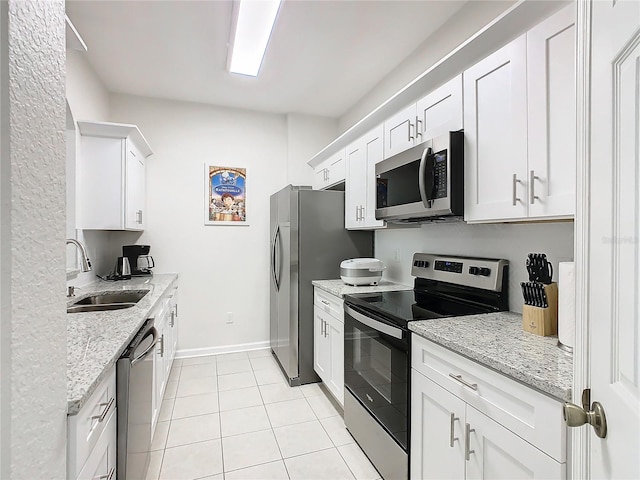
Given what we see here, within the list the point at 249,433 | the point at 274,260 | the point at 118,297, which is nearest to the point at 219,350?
the point at 274,260

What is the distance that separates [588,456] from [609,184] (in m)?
0.54

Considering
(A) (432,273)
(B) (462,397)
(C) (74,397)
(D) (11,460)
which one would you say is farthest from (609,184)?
(A) (432,273)

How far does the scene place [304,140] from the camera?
4.11 m

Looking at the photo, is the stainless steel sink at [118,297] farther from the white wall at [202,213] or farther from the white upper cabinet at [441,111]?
the white upper cabinet at [441,111]

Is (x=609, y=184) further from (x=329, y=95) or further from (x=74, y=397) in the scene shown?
(x=329, y=95)

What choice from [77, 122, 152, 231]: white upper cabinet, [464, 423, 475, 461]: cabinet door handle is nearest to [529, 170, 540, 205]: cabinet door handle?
[464, 423, 475, 461]: cabinet door handle

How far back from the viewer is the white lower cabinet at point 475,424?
966 mm

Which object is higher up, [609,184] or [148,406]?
[609,184]

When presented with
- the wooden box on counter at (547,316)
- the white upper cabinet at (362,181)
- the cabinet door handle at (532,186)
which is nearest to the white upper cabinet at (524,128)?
the cabinet door handle at (532,186)

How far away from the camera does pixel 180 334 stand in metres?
3.70

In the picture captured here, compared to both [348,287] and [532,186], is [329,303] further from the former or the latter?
[532,186]

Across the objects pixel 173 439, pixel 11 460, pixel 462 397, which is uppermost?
pixel 11 460

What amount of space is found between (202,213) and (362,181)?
201cm

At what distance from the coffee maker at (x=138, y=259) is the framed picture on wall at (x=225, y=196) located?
72 centimetres
